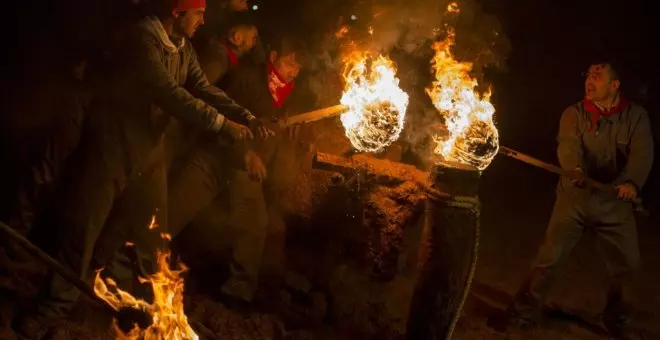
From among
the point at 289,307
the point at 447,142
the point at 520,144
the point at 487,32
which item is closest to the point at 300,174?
the point at 289,307

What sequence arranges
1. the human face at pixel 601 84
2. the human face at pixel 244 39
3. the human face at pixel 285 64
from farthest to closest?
the human face at pixel 285 64 → the human face at pixel 244 39 → the human face at pixel 601 84

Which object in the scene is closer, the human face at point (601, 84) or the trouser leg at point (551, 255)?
the human face at point (601, 84)

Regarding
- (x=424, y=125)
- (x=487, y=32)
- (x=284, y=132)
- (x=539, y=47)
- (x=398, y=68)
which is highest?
(x=539, y=47)

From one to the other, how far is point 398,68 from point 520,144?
287 inches

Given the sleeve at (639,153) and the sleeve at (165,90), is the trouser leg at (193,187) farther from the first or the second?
the sleeve at (639,153)

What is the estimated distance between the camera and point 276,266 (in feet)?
21.7

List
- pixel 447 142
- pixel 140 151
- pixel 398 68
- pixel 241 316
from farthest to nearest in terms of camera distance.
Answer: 1. pixel 398 68
2. pixel 241 316
3. pixel 140 151
4. pixel 447 142

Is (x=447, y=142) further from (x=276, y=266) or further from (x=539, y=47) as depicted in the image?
(x=539, y=47)

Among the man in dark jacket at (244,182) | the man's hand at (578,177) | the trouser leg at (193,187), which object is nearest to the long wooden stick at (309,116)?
the man in dark jacket at (244,182)

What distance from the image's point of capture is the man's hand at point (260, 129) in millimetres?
4992

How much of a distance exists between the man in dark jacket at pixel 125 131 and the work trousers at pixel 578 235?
3.29 meters

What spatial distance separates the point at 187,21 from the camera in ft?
16.3

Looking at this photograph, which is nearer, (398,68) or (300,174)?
(300,174)

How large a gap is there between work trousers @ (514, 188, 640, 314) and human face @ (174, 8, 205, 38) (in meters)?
4.07
